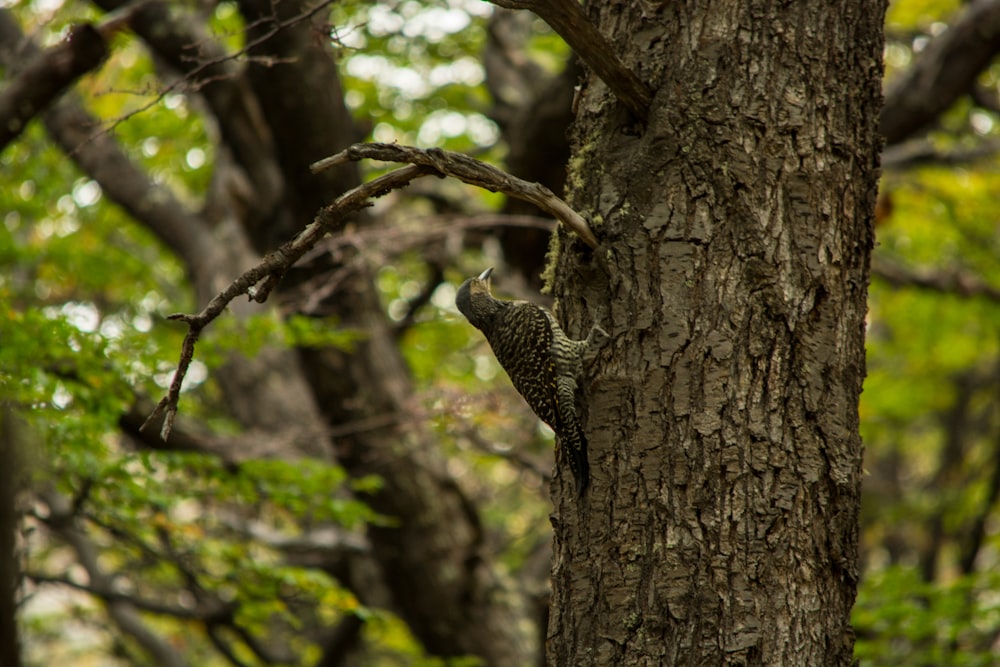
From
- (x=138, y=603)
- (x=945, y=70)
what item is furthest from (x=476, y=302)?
(x=138, y=603)

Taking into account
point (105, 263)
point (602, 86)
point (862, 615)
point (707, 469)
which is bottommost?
point (862, 615)

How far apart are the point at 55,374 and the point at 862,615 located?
13.7 feet

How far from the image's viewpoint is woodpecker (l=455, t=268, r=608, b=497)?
8.91 ft

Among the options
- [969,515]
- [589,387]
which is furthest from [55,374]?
[969,515]

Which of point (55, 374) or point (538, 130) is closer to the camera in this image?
point (55, 374)

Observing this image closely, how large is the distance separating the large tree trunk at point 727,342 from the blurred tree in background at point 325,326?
3.94 ft

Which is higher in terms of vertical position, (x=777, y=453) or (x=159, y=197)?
(x=159, y=197)

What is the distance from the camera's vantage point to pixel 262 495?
533cm

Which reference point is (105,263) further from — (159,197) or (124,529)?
(124,529)

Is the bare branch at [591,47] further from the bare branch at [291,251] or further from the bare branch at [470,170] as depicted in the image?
the bare branch at [291,251]

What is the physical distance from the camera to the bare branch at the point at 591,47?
2381 millimetres

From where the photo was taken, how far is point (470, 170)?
2.48 m

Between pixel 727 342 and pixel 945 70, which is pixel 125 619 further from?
pixel 945 70

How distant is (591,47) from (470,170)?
0.43 metres
